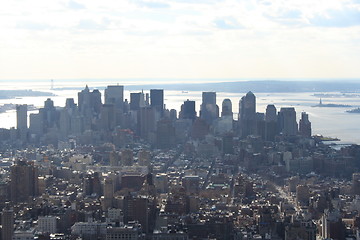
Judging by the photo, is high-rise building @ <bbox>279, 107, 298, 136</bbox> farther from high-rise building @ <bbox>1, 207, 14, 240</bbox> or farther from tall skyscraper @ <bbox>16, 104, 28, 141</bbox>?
high-rise building @ <bbox>1, 207, 14, 240</bbox>

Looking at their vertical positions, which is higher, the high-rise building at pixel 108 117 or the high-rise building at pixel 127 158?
the high-rise building at pixel 108 117

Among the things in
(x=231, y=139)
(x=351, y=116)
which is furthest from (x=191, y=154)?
(x=351, y=116)

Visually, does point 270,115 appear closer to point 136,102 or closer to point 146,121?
point 146,121

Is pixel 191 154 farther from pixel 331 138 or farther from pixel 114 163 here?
pixel 331 138

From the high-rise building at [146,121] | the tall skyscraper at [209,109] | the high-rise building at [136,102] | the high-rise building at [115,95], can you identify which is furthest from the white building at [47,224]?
the high-rise building at [115,95]

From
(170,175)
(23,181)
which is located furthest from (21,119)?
(23,181)

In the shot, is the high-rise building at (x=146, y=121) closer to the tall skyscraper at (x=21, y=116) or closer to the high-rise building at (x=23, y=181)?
the tall skyscraper at (x=21, y=116)
